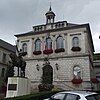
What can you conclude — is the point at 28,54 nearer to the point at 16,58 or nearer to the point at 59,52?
the point at 59,52

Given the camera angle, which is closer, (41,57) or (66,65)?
(66,65)

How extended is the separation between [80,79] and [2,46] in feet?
74.7

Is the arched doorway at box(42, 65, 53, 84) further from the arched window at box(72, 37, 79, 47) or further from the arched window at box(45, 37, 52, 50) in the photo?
the arched window at box(72, 37, 79, 47)

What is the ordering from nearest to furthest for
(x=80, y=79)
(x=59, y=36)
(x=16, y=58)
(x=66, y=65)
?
(x=16, y=58), (x=80, y=79), (x=66, y=65), (x=59, y=36)

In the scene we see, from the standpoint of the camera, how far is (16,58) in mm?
16203

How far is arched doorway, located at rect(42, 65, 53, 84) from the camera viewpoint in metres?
27.4

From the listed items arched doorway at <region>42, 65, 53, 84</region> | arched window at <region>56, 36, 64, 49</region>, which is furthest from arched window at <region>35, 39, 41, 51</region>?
arched doorway at <region>42, 65, 53, 84</region>

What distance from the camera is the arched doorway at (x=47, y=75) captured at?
2745 cm

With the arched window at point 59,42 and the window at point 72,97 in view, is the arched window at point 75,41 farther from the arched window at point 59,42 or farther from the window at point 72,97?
the window at point 72,97

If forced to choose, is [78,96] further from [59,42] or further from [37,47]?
[37,47]

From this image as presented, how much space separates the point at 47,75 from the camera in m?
28.0

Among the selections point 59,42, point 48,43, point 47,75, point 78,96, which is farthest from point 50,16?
point 78,96

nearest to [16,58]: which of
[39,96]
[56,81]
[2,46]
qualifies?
[39,96]

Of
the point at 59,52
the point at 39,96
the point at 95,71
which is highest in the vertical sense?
the point at 59,52
